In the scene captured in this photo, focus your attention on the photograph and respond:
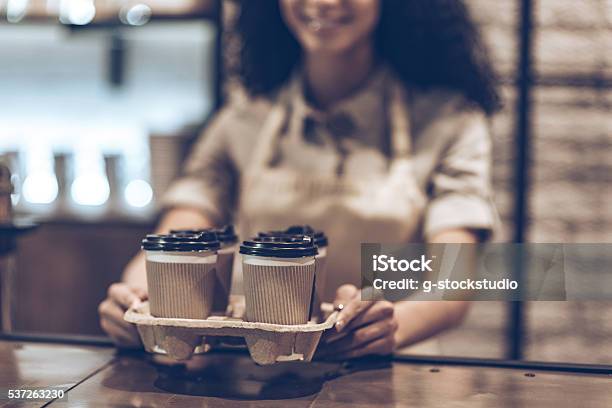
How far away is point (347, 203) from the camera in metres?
1.69

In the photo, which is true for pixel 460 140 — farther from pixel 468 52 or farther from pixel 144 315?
pixel 144 315

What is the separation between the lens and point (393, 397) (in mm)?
910

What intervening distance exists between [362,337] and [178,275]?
299mm

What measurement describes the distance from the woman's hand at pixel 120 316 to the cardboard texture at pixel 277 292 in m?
0.25

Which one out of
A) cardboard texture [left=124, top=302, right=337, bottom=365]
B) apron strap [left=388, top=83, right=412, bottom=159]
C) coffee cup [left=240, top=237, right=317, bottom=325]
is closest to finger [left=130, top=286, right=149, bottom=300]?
cardboard texture [left=124, top=302, right=337, bottom=365]

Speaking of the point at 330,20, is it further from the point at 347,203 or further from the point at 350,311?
the point at 350,311

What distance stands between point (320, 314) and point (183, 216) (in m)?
0.80

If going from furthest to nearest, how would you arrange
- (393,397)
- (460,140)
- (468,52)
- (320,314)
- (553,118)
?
(553,118) → (468,52) → (460,140) → (320,314) → (393,397)

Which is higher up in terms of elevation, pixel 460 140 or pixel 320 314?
pixel 460 140

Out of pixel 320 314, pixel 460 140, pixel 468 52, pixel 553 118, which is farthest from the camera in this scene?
pixel 553 118

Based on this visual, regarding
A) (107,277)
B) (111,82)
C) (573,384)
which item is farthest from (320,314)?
(111,82)

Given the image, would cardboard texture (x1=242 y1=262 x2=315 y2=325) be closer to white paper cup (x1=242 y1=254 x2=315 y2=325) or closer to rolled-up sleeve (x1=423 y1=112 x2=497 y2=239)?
white paper cup (x1=242 y1=254 x2=315 y2=325)

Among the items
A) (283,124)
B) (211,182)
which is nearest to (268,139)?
(283,124)

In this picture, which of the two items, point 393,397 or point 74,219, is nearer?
point 393,397
